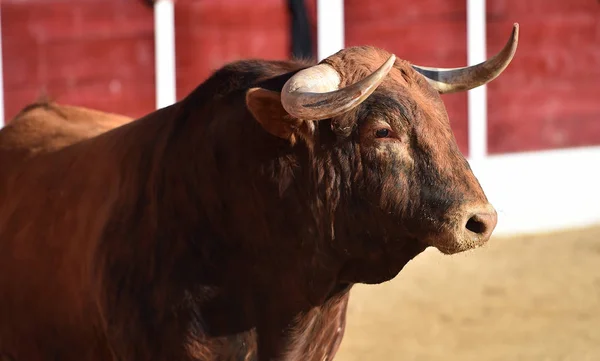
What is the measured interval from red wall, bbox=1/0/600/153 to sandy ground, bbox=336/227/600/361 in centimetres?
156

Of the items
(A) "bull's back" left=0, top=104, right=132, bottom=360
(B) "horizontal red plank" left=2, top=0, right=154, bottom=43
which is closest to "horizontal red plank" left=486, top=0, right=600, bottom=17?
(B) "horizontal red plank" left=2, top=0, right=154, bottom=43

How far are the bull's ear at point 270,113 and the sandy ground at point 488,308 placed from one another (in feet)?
8.72

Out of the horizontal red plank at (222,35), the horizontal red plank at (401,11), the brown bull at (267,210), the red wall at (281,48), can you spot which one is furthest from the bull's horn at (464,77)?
the horizontal red plank at (401,11)

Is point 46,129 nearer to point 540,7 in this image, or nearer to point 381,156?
point 381,156

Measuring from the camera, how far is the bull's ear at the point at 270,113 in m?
3.18

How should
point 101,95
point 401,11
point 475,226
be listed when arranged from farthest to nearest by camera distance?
point 401,11
point 101,95
point 475,226

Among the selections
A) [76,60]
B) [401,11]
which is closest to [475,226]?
[76,60]

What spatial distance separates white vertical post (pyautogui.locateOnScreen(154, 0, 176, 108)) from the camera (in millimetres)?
7855

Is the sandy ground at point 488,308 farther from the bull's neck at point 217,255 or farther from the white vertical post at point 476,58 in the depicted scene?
the bull's neck at point 217,255

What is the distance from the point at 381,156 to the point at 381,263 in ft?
1.01

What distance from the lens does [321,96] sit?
306cm

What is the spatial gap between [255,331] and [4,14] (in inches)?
172

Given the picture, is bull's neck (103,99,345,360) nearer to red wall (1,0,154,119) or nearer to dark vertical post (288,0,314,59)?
red wall (1,0,154,119)

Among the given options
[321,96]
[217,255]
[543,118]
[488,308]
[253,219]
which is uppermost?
[321,96]
